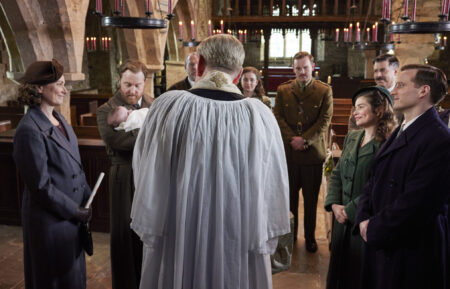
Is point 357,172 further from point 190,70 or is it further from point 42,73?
point 42,73

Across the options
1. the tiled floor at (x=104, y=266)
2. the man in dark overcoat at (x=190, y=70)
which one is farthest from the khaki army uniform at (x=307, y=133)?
the man in dark overcoat at (x=190, y=70)

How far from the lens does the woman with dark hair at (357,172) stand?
8.09ft

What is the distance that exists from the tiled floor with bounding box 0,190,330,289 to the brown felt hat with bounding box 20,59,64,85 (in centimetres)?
172

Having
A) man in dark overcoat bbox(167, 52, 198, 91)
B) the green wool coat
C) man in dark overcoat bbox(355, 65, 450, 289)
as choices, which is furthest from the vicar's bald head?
man in dark overcoat bbox(167, 52, 198, 91)

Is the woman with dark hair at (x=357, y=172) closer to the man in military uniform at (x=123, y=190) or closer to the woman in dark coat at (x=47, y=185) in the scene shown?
the man in military uniform at (x=123, y=190)

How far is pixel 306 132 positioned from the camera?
3830 mm

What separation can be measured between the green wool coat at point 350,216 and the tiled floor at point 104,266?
774 mm

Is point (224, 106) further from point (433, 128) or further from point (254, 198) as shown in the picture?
point (433, 128)

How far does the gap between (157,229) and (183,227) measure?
13 cm

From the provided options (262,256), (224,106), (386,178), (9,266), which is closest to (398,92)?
(386,178)

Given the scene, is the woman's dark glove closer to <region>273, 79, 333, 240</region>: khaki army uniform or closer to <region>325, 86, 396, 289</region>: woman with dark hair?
<region>325, 86, 396, 289</region>: woman with dark hair

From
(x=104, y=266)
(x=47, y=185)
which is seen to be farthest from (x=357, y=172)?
(x=104, y=266)

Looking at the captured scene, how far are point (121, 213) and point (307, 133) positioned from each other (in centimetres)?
189

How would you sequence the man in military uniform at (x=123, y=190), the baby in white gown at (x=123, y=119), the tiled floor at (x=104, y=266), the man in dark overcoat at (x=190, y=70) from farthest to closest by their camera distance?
1. the man in dark overcoat at (x=190, y=70)
2. the tiled floor at (x=104, y=266)
3. the man in military uniform at (x=123, y=190)
4. the baby in white gown at (x=123, y=119)
